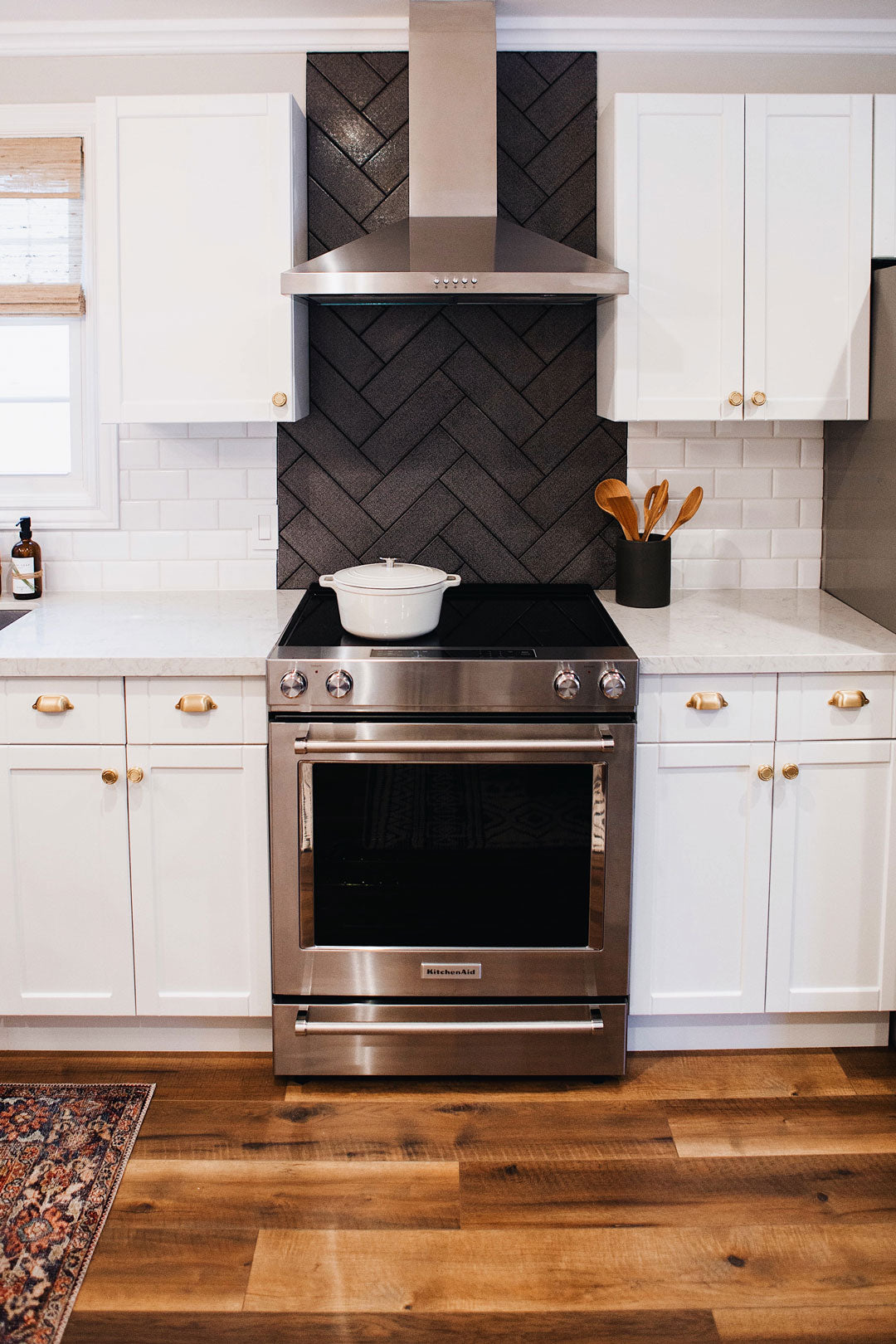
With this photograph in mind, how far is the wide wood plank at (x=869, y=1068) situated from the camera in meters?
2.77

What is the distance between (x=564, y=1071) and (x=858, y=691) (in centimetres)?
109

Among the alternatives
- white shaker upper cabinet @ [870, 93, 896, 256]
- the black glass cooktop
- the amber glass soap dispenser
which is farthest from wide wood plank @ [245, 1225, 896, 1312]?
white shaker upper cabinet @ [870, 93, 896, 256]

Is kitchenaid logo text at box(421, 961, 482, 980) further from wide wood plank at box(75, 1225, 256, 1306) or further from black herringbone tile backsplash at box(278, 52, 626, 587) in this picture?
black herringbone tile backsplash at box(278, 52, 626, 587)

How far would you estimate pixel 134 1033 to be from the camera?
288 cm

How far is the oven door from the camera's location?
257 centimetres

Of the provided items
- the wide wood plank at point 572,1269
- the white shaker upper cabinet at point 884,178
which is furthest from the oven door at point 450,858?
the white shaker upper cabinet at point 884,178

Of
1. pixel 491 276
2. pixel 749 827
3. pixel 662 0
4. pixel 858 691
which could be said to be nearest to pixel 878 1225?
pixel 749 827

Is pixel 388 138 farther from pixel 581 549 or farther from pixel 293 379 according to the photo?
pixel 581 549

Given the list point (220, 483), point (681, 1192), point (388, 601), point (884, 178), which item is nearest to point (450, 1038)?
point (681, 1192)

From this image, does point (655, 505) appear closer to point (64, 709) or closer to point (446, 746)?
Answer: point (446, 746)

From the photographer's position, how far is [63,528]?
128 inches

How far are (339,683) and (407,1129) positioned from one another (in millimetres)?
981

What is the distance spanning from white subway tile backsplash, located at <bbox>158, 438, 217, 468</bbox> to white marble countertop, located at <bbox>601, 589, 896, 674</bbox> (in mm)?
1127

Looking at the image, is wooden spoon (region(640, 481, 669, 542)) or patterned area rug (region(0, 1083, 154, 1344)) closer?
patterned area rug (region(0, 1083, 154, 1344))
